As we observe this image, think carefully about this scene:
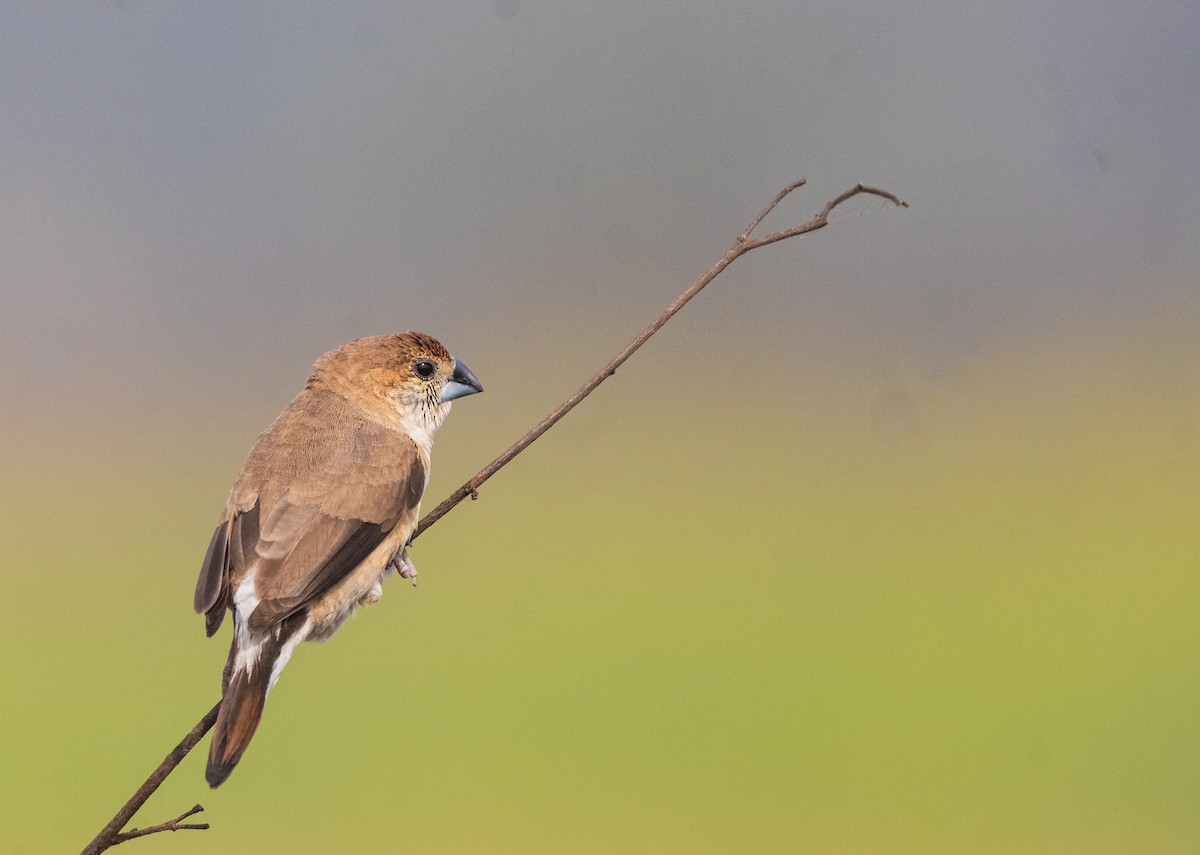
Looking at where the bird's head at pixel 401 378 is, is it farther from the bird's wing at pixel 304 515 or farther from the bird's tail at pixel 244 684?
the bird's tail at pixel 244 684

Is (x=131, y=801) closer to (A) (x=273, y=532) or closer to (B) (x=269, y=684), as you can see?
(B) (x=269, y=684)

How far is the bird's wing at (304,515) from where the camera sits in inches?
124

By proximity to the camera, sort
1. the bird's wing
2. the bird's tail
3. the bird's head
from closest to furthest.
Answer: the bird's tail, the bird's wing, the bird's head

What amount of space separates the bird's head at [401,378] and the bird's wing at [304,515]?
0.30 m

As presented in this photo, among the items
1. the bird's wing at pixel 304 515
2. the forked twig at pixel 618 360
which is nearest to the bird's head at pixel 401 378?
the bird's wing at pixel 304 515

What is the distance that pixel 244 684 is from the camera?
2.78m

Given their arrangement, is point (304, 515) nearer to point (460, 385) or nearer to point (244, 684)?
point (244, 684)

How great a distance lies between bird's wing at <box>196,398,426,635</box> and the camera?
3.15 m

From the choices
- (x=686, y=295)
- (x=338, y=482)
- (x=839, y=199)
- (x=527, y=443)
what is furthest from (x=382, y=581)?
(x=839, y=199)

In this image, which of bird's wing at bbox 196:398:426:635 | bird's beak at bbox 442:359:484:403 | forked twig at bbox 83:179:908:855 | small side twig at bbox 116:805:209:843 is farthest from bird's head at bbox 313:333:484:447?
small side twig at bbox 116:805:209:843

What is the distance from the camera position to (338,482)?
3.41 meters

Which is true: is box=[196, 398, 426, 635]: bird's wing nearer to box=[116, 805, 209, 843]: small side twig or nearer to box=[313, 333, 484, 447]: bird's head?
box=[313, 333, 484, 447]: bird's head

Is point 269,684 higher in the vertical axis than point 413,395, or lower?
lower

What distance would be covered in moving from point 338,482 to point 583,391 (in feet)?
4.15
